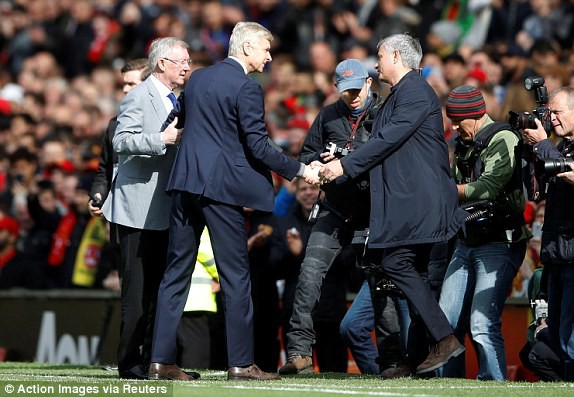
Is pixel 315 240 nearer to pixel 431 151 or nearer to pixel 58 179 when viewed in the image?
pixel 431 151

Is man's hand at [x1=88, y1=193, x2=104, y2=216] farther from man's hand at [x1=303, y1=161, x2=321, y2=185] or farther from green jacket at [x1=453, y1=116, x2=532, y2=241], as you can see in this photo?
green jacket at [x1=453, y1=116, x2=532, y2=241]

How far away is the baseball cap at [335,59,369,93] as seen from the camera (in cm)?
968

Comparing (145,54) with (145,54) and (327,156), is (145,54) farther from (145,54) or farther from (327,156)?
(327,156)

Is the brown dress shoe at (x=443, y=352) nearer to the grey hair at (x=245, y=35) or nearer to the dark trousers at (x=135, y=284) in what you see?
the dark trousers at (x=135, y=284)

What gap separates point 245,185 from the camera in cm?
827

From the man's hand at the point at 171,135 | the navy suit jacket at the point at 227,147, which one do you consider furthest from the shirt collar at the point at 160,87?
the navy suit jacket at the point at 227,147

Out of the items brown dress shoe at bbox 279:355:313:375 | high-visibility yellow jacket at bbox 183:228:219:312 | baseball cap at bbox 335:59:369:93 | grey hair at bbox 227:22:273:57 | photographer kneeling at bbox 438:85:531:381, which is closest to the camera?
grey hair at bbox 227:22:273:57

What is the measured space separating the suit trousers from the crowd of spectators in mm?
2680

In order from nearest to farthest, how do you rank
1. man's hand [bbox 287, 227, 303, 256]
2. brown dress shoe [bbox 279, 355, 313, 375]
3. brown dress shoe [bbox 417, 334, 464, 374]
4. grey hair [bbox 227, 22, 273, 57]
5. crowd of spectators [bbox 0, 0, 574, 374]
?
brown dress shoe [bbox 417, 334, 464, 374] → grey hair [bbox 227, 22, 273, 57] → brown dress shoe [bbox 279, 355, 313, 375] → man's hand [bbox 287, 227, 303, 256] → crowd of spectators [bbox 0, 0, 574, 374]

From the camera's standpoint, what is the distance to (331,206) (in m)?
9.65

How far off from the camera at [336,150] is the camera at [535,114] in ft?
4.01

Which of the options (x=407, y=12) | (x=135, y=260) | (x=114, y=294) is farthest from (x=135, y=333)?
(x=407, y=12)

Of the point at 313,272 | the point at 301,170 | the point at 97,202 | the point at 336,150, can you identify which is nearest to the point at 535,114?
the point at 336,150

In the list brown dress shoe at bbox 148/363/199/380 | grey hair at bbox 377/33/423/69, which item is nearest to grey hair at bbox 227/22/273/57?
grey hair at bbox 377/33/423/69
